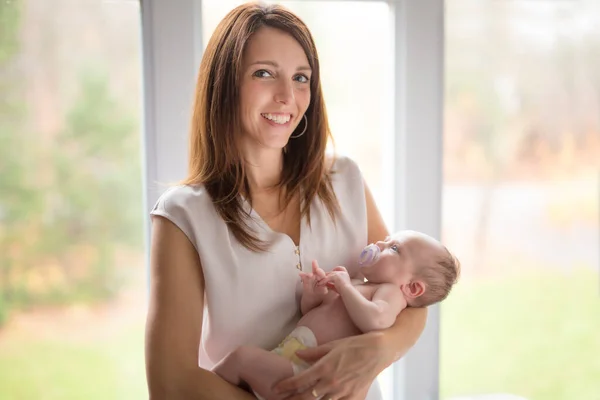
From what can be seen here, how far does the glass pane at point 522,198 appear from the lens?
2.30m

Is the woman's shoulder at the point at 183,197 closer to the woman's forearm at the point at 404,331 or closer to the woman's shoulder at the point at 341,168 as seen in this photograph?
the woman's shoulder at the point at 341,168

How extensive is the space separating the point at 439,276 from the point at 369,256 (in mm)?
190

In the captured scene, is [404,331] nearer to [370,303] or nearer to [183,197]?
[370,303]

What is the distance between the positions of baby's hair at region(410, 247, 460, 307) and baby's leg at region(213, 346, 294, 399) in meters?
0.42

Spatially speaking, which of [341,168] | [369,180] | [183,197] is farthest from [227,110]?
[369,180]

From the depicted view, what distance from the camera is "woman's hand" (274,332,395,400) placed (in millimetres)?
1551

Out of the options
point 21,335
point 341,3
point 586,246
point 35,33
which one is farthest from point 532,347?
point 35,33

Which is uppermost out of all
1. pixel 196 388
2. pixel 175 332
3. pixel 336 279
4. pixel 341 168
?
pixel 341 168

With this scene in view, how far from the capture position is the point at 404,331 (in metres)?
1.69

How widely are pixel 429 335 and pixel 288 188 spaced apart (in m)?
0.87

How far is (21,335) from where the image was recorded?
195 centimetres

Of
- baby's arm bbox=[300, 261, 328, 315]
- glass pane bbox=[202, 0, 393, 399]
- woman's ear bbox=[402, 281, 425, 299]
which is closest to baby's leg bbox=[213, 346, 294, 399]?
baby's arm bbox=[300, 261, 328, 315]

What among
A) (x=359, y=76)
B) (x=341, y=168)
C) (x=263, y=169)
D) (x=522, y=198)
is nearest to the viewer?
(x=263, y=169)

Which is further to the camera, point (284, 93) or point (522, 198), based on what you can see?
point (522, 198)
